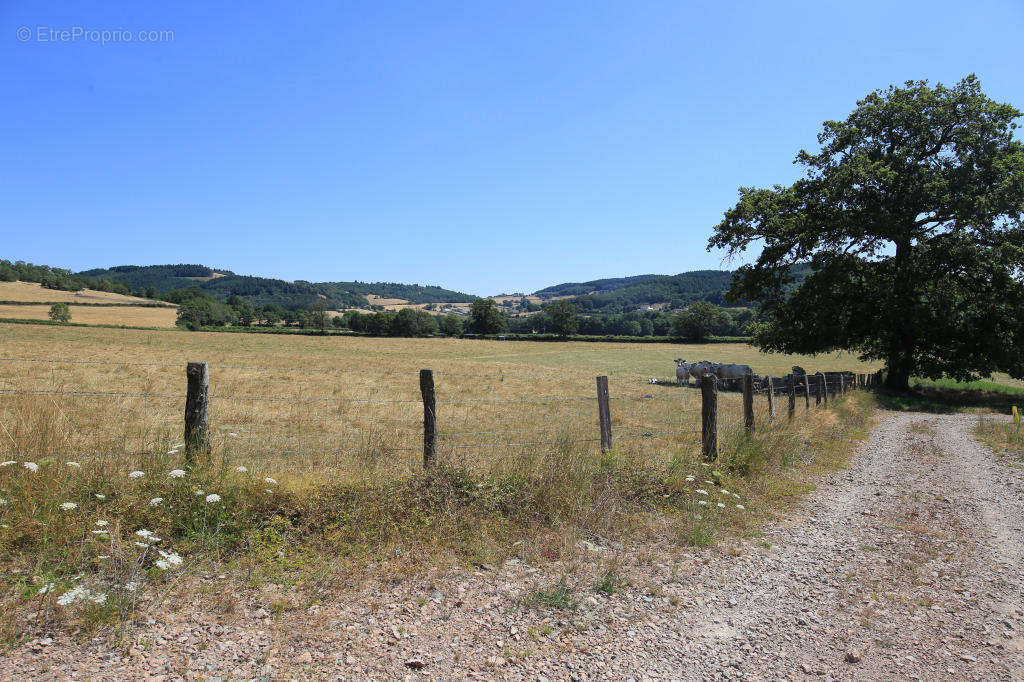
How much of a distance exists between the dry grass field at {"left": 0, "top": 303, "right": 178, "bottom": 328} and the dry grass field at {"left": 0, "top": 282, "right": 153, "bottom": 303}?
687 cm

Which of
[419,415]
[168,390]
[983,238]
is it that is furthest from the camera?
[983,238]

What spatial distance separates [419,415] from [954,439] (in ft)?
43.6

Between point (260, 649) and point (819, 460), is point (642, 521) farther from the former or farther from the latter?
point (819, 460)

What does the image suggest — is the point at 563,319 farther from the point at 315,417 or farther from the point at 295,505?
the point at 295,505

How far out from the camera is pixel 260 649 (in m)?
3.20

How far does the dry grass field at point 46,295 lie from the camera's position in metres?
91.6

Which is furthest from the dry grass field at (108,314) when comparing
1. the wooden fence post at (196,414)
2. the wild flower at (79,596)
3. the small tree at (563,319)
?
the wild flower at (79,596)

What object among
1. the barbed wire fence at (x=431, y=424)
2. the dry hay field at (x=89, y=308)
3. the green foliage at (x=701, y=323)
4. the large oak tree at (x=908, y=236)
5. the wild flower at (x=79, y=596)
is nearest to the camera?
the wild flower at (x=79, y=596)

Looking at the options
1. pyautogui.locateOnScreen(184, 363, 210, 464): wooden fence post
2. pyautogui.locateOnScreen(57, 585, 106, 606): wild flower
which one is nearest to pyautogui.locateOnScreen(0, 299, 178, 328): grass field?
pyautogui.locateOnScreen(184, 363, 210, 464): wooden fence post

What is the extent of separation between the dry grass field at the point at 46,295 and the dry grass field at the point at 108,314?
22.5 ft

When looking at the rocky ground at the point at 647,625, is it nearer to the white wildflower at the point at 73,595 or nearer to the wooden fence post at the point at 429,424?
the white wildflower at the point at 73,595

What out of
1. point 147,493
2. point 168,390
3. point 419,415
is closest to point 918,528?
point 147,493

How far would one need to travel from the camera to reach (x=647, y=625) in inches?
148

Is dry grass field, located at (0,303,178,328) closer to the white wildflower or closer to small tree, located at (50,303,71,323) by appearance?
small tree, located at (50,303,71,323)
